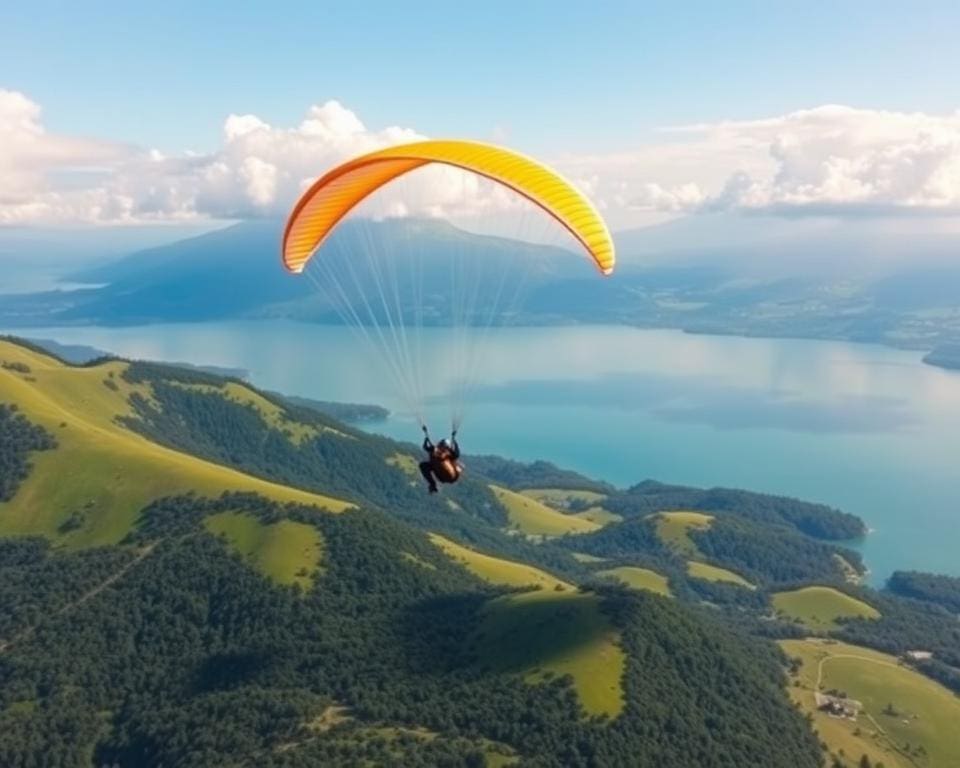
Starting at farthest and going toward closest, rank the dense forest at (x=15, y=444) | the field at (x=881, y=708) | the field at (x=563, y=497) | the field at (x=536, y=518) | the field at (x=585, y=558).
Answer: the field at (x=563, y=497) → the field at (x=536, y=518) → the field at (x=585, y=558) → the dense forest at (x=15, y=444) → the field at (x=881, y=708)

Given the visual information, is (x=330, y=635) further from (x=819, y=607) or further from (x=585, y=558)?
(x=819, y=607)

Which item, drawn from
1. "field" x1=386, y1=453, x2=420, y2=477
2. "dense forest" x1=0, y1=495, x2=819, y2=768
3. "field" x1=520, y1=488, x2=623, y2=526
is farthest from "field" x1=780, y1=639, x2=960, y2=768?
"field" x1=386, y1=453, x2=420, y2=477

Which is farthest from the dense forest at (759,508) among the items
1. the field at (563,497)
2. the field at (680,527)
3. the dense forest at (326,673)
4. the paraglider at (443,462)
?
the paraglider at (443,462)

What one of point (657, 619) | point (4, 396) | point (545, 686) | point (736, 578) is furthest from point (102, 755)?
point (736, 578)

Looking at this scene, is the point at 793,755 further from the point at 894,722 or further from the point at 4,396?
the point at 4,396

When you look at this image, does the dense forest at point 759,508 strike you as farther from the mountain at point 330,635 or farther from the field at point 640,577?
the mountain at point 330,635

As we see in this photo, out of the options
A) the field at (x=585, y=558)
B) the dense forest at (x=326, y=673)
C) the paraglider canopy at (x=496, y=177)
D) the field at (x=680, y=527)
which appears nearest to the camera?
the paraglider canopy at (x=496, y=177)

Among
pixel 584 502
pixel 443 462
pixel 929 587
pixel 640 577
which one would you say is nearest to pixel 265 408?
pixel 584 502
